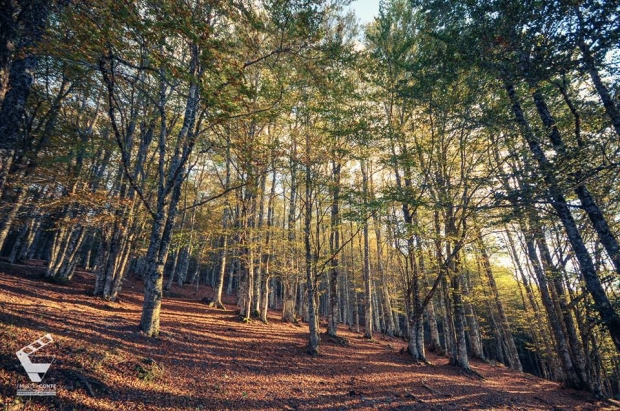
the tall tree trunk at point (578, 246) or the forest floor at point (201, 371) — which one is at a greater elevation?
the tall tree trunk at point (578, 246)

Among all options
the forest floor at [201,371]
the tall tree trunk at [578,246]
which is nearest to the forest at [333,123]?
the tall tree trunk at [578,246]

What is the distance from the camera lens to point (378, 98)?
1418cm

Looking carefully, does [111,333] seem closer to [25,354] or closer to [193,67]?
[25,354]

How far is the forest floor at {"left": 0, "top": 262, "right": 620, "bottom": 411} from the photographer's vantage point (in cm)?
482

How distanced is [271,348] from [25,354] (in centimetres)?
739

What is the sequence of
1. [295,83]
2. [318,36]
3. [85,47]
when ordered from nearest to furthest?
[85,47] < [318,36] < [295,83]

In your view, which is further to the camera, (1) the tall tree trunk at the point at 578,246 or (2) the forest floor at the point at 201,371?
(1) the tall tree trunk at the point at 578,246

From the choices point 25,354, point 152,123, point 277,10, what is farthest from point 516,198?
point 152,123

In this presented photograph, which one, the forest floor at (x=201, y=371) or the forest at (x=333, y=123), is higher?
the forest at (x=333, y=123)

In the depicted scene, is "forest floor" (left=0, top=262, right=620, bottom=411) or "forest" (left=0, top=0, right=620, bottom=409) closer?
"forest floor" (left=0, top=262, right=620, bottom=411)

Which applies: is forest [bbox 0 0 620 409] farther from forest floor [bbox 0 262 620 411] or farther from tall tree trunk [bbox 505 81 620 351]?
forest floor [bbox 0 262 620 411]

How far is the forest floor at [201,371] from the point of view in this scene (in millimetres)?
4816

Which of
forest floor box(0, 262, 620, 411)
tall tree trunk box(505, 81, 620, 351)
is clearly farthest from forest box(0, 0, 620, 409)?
forest floor box(0, 262, 620, 411)

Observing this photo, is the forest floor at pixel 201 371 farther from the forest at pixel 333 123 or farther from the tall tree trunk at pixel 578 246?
the tall tree trunk at pixel 578 246
